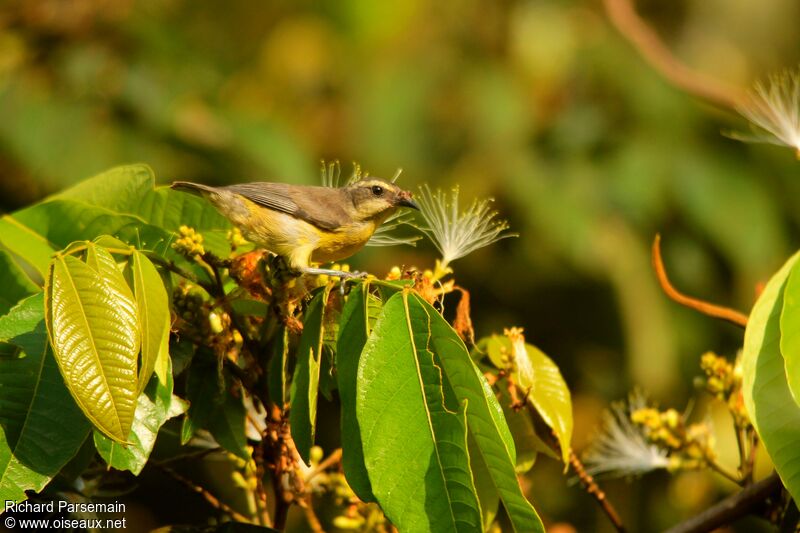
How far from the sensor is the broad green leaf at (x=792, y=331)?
1625mm

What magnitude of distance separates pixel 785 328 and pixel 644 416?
0.64 m

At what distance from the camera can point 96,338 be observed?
158 centimetres

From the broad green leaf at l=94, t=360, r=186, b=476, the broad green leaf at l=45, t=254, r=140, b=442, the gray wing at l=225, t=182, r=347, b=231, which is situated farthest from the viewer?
the gray wing at l=225, t=182, r=347, b=231

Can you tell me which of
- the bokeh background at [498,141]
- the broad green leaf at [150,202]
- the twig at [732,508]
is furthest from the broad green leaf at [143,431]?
the bokeh background at [498,141]

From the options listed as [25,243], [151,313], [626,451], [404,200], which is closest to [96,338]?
[151,313]

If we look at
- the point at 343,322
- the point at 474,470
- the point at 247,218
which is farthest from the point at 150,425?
the point at 247,218

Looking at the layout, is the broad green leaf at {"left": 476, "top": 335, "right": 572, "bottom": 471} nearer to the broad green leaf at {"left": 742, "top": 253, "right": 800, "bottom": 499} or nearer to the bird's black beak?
the broad green leaf at {"left": 742, "top": 253, "right": 800, "bottom": 499}

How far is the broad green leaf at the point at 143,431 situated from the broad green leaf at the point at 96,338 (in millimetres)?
147

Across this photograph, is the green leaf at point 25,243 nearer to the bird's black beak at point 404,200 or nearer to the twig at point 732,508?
the bird's black beak at point 404,200

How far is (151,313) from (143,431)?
26cm

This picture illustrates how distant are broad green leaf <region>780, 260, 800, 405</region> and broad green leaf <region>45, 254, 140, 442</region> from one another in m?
1.05

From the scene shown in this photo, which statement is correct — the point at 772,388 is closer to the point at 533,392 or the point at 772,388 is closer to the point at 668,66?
the point at 533,392

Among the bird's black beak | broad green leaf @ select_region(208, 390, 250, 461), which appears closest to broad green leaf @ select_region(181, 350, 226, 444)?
broad green leaf @ select_region(208, 390, 250, 461)

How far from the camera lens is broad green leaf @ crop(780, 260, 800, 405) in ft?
5.33
